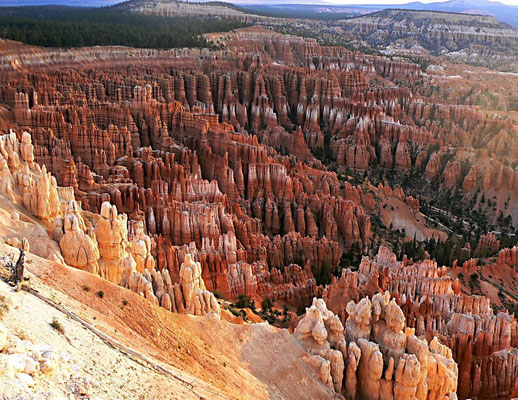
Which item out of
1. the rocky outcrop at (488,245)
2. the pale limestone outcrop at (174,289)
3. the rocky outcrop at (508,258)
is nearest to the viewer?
the pale limestone outcrop at (174,289)

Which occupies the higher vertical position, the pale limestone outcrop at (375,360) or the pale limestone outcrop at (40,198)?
the pale limestone outcrop at (40,198)

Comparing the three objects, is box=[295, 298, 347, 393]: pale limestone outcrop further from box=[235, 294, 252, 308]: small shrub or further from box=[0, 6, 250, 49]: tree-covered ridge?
box=[0, 6, 250, 49]: tree-covered ridge

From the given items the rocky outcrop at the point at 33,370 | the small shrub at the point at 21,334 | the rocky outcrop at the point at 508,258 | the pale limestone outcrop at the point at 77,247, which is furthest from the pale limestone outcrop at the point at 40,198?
the rocky outcrop at the point at 508,258

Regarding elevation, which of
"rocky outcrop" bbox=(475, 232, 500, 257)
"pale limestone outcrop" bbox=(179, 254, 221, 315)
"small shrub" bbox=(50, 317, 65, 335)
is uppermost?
"small shrub" bbox=(50, 317, 65, 335)

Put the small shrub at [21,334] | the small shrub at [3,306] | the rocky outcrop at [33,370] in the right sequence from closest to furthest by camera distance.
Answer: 1. the rocky outcrop at [33,370]
2. the small shrub at [21,334]
3. the small shrub at [3,306]

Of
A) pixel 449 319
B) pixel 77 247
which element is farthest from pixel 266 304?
pixel 77 247

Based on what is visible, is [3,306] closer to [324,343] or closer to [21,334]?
[21,334]

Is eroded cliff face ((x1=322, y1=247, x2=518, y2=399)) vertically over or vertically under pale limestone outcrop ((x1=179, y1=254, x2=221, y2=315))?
under

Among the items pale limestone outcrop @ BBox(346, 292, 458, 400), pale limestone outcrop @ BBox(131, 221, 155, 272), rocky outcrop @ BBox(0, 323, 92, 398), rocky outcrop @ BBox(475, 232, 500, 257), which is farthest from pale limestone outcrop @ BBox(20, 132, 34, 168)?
rocky outcrop @ BBox(475, 232, 500, 257)

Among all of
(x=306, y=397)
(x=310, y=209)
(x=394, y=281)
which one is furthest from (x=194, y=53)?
(x=306, y=397)

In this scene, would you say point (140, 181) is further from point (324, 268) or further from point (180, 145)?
point (324, 268)

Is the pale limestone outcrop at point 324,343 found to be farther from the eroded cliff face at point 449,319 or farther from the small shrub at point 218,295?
the small shrub at point 218,295
